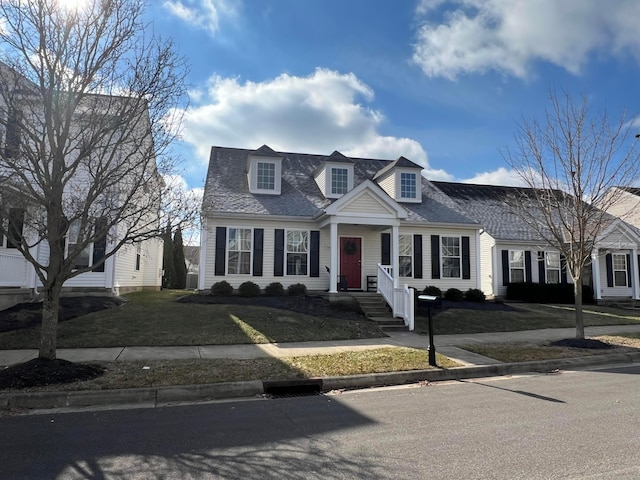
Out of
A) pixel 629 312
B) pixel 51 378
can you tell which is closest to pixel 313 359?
pixel 51 378

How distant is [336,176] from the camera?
789 inches

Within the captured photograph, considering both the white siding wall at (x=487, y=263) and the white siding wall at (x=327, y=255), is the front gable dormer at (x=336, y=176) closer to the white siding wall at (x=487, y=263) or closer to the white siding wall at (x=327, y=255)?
the white siding wall at (x=327, y=255)

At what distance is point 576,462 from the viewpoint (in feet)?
13.3

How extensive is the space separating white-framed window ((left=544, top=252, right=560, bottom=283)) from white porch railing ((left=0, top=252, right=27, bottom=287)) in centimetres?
2212

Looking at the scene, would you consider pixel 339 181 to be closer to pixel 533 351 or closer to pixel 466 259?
pixel 466 259

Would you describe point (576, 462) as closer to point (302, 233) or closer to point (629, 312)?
point (302, 233)

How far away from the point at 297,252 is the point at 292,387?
10.8 meters

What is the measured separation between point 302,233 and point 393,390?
37.1 ft

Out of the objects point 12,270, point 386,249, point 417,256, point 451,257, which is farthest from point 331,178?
point 12,270

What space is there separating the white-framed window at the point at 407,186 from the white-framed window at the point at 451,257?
2656mm

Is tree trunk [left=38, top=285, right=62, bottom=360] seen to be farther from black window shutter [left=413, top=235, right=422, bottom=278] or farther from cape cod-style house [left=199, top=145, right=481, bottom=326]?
black window shutter [left=413, top=235, right=422, bottom=278]

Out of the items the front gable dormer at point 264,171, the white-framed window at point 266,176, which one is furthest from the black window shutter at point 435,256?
the white-framed window at point 266,176

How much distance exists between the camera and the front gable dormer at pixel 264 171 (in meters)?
19.1

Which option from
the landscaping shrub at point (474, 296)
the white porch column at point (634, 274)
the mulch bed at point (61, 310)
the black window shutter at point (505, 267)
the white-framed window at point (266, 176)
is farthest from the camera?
the white porch column at point (634, 274)
